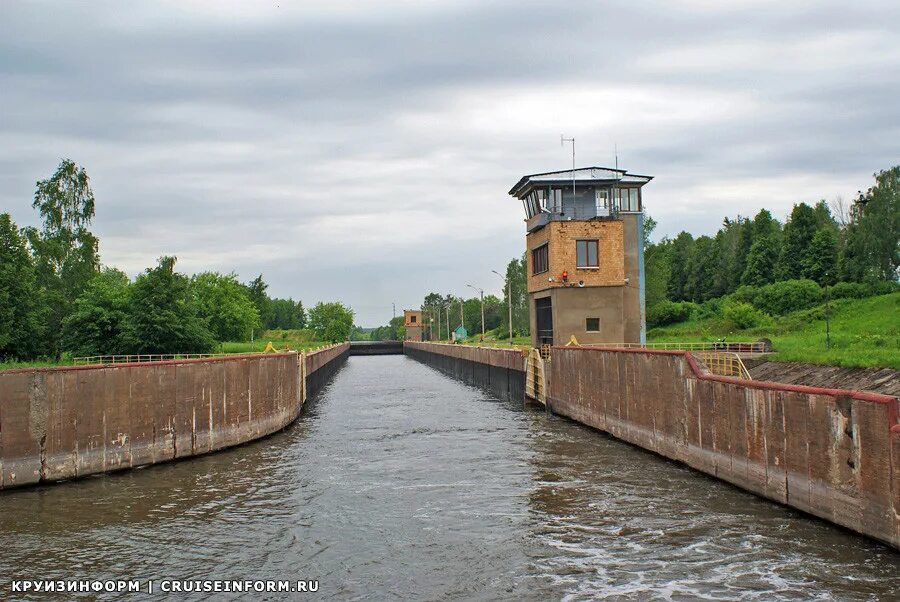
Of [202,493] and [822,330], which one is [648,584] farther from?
[822,330]

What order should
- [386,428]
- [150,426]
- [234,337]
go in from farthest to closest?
1. [234,337]
2. [386,428]
3. [150,426]

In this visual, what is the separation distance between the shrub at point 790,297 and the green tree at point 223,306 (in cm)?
6167

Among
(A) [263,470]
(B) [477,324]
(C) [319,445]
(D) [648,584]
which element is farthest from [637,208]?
(B) [477,324]

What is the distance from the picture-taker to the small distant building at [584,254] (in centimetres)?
4516

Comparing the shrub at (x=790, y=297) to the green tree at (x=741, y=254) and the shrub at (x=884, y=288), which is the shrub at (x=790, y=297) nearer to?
the shrub at (x=884, y=288)

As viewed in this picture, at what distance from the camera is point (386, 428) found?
3281 cm

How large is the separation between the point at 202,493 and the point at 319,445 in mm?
9008

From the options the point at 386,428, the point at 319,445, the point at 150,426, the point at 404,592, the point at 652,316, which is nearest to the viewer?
the point at 404,592

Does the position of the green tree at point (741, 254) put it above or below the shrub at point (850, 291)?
above

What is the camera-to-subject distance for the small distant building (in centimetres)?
4516

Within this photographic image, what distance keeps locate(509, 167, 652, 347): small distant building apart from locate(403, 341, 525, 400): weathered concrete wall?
8.24 feet

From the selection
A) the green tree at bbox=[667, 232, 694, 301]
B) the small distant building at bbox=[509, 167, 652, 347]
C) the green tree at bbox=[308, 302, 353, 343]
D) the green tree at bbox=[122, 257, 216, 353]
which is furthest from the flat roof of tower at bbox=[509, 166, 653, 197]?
the green tree at bbox=[308, 302, 353, 343]

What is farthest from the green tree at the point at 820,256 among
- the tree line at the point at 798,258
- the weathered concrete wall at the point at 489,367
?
the weathered concrete wall at the point at 489,367

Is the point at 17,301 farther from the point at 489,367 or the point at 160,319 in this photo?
the point at 489,367
